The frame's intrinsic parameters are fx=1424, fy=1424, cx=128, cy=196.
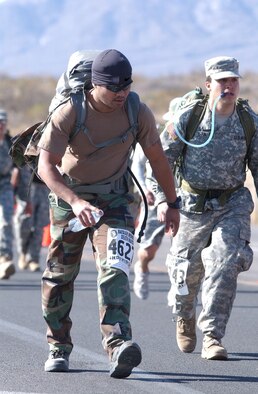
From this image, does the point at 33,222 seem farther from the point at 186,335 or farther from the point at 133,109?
the point at 133,109

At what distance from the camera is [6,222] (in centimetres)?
1650

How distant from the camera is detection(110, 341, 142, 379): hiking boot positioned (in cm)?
814

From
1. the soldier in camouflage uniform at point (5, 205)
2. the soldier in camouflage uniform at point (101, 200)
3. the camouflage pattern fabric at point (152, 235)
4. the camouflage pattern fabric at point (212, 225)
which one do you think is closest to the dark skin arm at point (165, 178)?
the soldier in camouflage uniform at point (101, 200)

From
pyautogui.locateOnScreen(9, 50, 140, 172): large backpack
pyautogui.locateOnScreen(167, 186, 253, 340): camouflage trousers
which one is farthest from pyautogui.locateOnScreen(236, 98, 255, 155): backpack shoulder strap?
pyautogui.locateOnScreen(9, 50, 140, 172): large backpack

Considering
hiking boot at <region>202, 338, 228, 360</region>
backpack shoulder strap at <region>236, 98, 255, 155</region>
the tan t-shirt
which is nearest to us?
the tan t-shirt

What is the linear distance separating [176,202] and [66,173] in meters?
0.72

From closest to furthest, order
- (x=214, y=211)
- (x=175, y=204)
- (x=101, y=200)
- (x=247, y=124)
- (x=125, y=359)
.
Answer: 1. (x=125, y=359)
2. (x=101, y=200)
3. (x=175, y=204)
4. (x=247, y=124)
5. (x=214, y=211)

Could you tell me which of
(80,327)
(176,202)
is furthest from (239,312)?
(176,202)

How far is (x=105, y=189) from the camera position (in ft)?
28.6

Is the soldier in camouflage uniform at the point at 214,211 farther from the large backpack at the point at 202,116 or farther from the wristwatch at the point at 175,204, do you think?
the wristwatch at the point at 175,204

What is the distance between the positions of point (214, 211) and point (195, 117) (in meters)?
0.66

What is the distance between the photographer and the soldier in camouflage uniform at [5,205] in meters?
16.1

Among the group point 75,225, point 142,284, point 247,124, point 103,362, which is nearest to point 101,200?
point 75,225

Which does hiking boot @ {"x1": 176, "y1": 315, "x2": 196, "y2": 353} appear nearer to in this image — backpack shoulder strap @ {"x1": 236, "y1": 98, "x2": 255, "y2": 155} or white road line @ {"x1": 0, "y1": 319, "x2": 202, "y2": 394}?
white road line @ {"x1": 0, "y1": 319, "x2": 202, "y2": 394}
